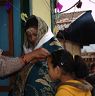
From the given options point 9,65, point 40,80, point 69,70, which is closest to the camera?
point 69,70

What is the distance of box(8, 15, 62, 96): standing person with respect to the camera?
3.98 metres

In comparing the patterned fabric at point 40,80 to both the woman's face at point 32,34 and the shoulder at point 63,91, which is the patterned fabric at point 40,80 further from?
the shoulder at point 63,91

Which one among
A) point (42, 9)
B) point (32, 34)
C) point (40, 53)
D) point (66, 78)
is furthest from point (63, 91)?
point (42, 9)

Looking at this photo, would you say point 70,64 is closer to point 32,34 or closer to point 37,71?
point 37,71

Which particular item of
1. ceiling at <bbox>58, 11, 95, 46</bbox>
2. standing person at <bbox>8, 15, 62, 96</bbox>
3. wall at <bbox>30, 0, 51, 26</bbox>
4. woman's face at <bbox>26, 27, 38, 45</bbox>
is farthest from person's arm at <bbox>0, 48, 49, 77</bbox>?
ceiling at <bbox>58, 11, 95, 46</bbox>

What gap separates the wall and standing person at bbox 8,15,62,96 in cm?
143

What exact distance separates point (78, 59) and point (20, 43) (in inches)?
60.4

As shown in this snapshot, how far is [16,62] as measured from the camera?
3.67 m

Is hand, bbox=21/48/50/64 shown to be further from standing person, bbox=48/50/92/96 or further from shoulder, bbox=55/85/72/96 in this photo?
shoulder, bbox=55/85/72/96

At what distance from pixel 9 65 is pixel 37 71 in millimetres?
468

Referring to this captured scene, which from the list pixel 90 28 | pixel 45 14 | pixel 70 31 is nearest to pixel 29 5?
pixel 45 14

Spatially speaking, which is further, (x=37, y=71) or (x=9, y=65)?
(x=37, y=71)

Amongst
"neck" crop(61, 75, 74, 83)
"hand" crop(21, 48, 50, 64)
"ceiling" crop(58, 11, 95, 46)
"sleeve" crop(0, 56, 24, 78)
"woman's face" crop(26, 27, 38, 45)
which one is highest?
"ceiling" crop(58, 11, 95, 46)

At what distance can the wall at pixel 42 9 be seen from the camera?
576 centimetres
